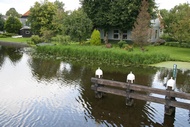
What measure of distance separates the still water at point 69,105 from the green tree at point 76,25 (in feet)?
41.9

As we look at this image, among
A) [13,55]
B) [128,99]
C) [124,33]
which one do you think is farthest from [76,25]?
[128,99]

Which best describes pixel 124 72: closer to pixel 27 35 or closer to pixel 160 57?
pixel 160 57

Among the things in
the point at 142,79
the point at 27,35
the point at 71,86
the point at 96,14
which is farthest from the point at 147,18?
the point at 27,35

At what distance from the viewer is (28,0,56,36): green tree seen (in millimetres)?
46594

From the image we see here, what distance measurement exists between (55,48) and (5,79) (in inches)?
528

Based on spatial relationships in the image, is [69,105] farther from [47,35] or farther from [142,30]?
[47,35]

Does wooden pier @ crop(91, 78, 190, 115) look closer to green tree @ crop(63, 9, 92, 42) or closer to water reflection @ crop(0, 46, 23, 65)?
water reflection @ crop(0, 46, 23, 65)

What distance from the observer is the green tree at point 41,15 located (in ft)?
153

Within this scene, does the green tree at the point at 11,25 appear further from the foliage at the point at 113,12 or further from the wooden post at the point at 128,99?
the wooden post at the point at 128,99

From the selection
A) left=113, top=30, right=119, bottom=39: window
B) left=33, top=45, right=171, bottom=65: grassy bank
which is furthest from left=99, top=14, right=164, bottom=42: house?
left=33, top=45, right=171, bottom=65: grassy bank

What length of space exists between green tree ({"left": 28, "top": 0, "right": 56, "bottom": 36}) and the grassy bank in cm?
1899

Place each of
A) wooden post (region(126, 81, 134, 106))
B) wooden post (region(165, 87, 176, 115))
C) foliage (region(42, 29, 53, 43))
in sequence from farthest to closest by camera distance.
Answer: foliage (region(42, 29, 53, 43)) < wooden post (region(126, 81, 134, 106)) < wooden post (region(165, 87, 176, 115))

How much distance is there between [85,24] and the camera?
31.0 meters

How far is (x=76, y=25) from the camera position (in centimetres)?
3027
